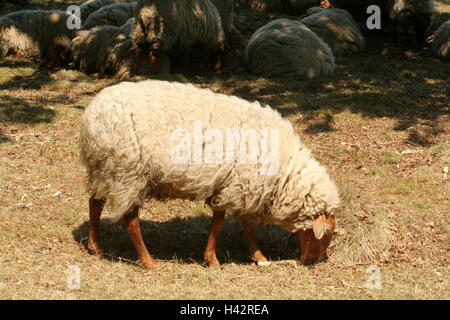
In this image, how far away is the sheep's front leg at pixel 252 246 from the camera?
17.6 ft

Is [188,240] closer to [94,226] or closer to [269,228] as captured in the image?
[269,228]

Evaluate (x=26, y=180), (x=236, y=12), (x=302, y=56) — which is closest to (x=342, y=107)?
(x=302, y=56)

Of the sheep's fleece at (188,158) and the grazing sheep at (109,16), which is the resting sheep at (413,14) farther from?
the sheep's fleece at (188,158)

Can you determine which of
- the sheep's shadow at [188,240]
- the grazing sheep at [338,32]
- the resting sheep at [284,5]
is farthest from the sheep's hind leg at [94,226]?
the resting sheep at [284,5]

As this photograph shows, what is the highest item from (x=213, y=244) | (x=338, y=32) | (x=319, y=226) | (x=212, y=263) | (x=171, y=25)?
(x=171, y=25)

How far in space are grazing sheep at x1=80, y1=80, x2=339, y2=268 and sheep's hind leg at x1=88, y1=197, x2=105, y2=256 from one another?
0.5 inches

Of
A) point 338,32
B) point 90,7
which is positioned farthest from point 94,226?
point 90,7

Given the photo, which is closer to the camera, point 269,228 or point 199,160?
point 199,160

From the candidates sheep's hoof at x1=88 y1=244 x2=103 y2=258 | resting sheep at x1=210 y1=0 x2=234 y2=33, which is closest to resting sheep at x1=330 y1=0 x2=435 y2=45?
resting sheep at x1=210 y1=0 x2=234 y2=33

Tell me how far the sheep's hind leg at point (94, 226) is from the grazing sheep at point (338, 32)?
7719 millimetres

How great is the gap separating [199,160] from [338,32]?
799 centimetres

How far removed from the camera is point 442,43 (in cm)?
1127

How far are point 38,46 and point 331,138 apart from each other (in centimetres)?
653

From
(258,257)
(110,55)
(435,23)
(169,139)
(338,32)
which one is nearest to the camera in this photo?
(169,139)
